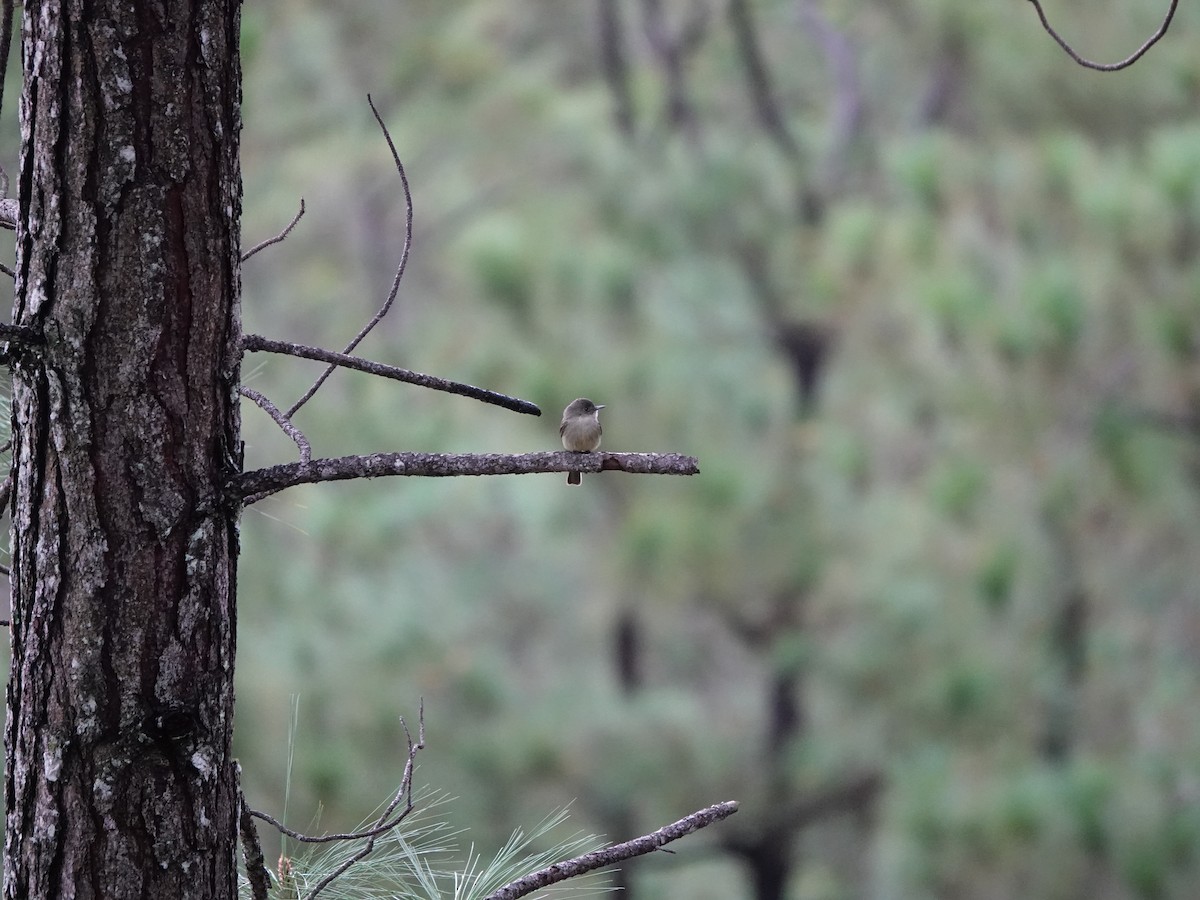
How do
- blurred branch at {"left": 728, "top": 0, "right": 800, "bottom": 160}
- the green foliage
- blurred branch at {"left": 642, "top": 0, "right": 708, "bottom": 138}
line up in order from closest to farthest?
the green foliage → blurred branch at {"left": 728, "top": 0, "right": 800, "bottom": 160} → blurred branch at {"left": 642, "top": 0, "right": 708, "bottom": 138}

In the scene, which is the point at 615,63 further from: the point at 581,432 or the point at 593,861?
the point at 593,861

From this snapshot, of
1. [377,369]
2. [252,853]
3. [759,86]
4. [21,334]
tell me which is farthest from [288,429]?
[759,86]

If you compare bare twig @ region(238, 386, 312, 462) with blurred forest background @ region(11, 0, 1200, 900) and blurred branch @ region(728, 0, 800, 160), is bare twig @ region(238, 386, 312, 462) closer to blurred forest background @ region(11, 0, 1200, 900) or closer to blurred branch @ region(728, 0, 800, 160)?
blurred forest background @ region(11, 0, 1200, 900)

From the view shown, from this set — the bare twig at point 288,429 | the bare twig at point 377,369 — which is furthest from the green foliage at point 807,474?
the bare twig at point 377,369

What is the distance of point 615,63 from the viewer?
6.84 meters

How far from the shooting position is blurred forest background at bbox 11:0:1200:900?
4.20 m

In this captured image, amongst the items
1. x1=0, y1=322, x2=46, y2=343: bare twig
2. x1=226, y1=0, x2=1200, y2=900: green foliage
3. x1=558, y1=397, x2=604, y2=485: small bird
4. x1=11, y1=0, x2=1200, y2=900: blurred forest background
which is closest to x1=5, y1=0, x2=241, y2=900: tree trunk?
x1=0, y1=322, x2=46, y2=343: bare twig

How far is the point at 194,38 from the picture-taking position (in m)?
1.21

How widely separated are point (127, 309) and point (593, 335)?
4.18 meters

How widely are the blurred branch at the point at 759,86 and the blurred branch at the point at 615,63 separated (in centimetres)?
59

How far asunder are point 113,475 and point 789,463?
4.59 m

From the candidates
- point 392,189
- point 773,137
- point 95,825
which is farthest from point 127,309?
point 392,189

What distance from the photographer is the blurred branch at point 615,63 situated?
21.0ft

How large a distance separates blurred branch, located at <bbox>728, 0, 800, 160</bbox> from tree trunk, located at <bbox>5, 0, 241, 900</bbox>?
508cm
